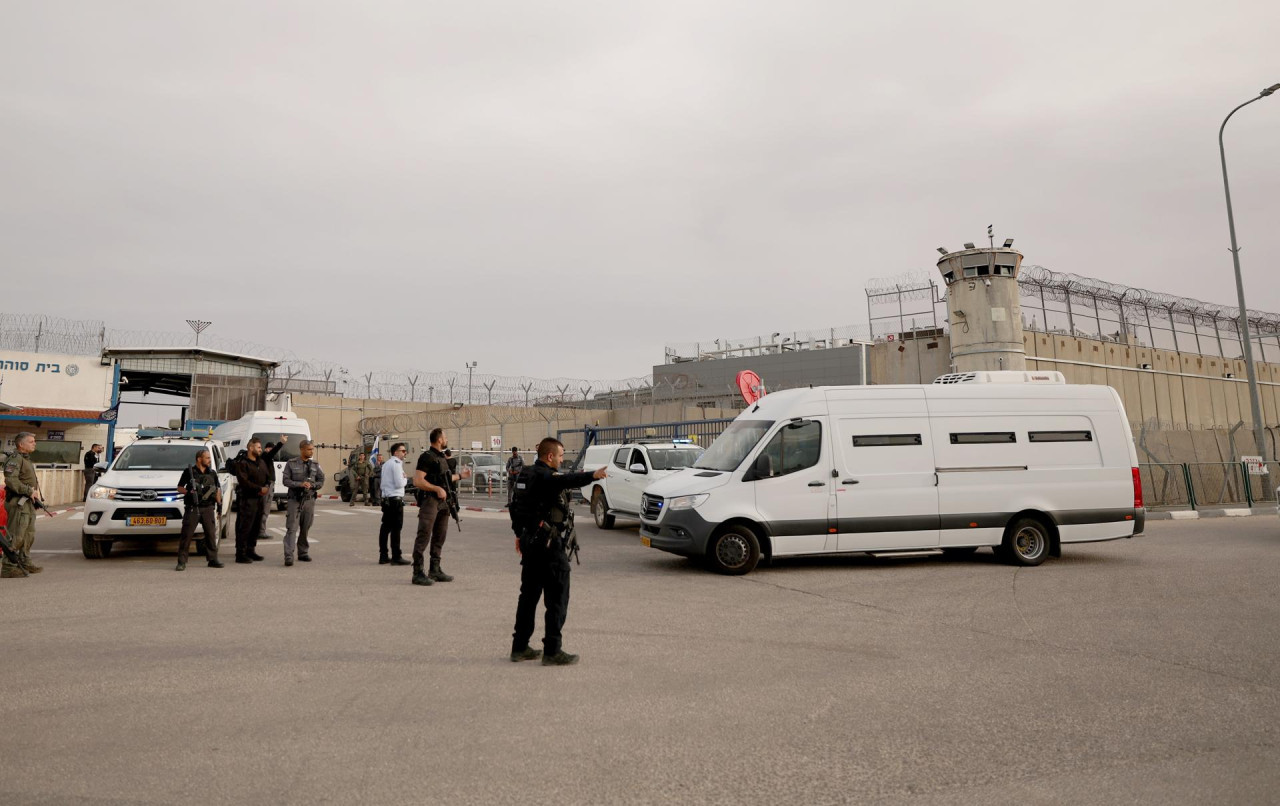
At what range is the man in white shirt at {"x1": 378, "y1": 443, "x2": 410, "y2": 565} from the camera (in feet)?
37.3

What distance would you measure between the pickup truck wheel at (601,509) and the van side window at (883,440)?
7689 mm

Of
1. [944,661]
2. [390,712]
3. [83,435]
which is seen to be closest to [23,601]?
[390,712]

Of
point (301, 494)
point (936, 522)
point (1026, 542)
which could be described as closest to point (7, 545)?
point (301, 494)

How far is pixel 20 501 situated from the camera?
9898mm

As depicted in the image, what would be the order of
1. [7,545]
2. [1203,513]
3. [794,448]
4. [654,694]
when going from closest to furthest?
[654,694] < [7,545] < [794,448] < [1203,513]

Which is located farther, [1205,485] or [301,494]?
[1205,485]

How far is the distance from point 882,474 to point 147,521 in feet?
32.7

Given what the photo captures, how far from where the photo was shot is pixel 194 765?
391 cm

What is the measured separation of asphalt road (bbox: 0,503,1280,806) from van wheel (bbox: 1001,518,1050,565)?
1.37 meters

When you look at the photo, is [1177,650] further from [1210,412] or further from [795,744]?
[1210,412]

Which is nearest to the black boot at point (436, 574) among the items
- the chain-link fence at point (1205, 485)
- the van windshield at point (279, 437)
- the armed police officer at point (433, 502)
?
the armed police officer at point (433, 502)

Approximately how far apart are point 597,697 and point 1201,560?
9950 mm

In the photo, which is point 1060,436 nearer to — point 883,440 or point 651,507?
point 883,440

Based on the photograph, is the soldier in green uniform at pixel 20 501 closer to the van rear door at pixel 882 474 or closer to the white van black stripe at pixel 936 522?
the white van black stripe at pixel 936 522
